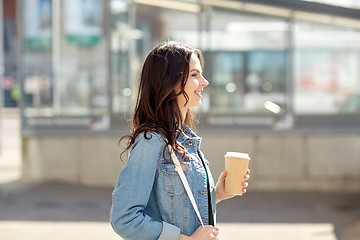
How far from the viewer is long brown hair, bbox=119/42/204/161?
2.25 m

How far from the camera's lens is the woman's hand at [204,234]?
7.21 feet

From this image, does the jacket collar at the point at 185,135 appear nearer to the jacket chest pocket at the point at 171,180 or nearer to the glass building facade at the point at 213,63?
the jacket chest pocket at the point at 171,180

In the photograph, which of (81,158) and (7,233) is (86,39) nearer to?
(81,158)

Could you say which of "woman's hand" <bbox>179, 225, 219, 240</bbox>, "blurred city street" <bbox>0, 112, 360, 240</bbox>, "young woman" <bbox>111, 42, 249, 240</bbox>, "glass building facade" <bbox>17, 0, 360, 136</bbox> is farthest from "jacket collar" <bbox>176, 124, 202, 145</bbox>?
"glass building facade" <bbox>17, 0, 360, 136</bbox>

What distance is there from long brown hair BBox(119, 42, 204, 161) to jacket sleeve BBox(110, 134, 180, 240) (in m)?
0.09

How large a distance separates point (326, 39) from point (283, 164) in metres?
2.05

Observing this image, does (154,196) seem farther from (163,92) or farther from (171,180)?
(163,92)

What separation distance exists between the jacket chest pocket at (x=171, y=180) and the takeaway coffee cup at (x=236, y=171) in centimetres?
28

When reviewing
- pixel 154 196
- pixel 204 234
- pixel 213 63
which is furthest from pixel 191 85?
pixel 213 63

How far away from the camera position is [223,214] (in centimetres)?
791

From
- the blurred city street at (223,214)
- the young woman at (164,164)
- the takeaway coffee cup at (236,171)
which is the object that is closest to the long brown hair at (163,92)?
the young woman at (164,164)

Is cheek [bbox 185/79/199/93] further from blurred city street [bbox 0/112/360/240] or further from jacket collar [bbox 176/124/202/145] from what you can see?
blurred city street [bbox 0/112/360/240]

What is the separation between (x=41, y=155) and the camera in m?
9.98

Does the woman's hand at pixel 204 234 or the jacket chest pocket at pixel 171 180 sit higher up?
the jacket chest pocket at pixel 171 180
